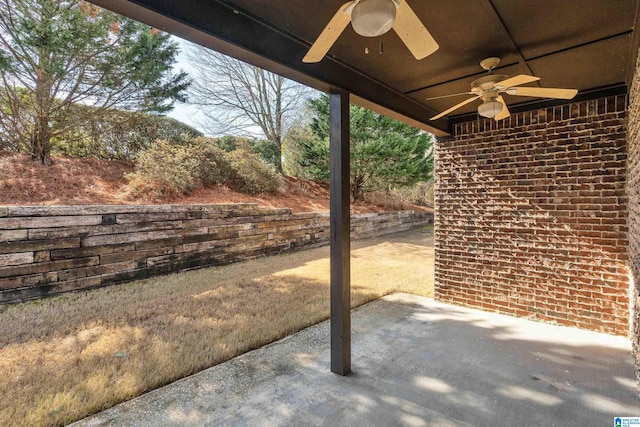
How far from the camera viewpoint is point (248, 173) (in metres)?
8.12

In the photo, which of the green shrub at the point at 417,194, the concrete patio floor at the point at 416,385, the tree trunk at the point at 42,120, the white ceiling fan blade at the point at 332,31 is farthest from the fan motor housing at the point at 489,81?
the green shrub at the point at 417,194

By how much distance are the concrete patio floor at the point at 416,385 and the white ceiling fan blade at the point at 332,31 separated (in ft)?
7.06

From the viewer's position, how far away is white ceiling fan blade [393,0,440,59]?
1.37 m

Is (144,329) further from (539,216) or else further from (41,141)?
(41,141)

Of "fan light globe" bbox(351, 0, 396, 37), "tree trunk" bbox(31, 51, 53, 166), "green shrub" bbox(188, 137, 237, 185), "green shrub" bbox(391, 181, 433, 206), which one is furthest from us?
"green shrub" bbox(391, 181, 433, 206)

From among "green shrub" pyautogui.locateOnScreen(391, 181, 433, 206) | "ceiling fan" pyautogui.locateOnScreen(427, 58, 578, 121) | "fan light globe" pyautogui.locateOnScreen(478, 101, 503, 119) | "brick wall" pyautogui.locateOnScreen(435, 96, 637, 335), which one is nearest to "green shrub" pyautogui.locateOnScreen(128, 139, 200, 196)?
"brick wall" pyautogui.locateOnScreen(435, 96, 637, 335)

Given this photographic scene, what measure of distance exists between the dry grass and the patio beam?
869mm

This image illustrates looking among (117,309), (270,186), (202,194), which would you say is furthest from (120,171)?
(117,309)

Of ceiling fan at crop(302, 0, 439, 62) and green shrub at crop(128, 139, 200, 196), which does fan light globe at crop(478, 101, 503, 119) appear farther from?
green shrub at crop(128, 139, 200, 196)

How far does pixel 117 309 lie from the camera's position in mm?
3520

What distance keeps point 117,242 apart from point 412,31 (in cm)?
Result: 461

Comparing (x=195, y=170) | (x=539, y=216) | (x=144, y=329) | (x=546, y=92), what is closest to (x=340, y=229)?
(x=546, y=92)

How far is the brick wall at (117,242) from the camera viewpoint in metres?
3.60

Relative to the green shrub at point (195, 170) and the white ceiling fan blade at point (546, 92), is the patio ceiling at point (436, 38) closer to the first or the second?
the white ceiling fan blade at point (546, 92)
